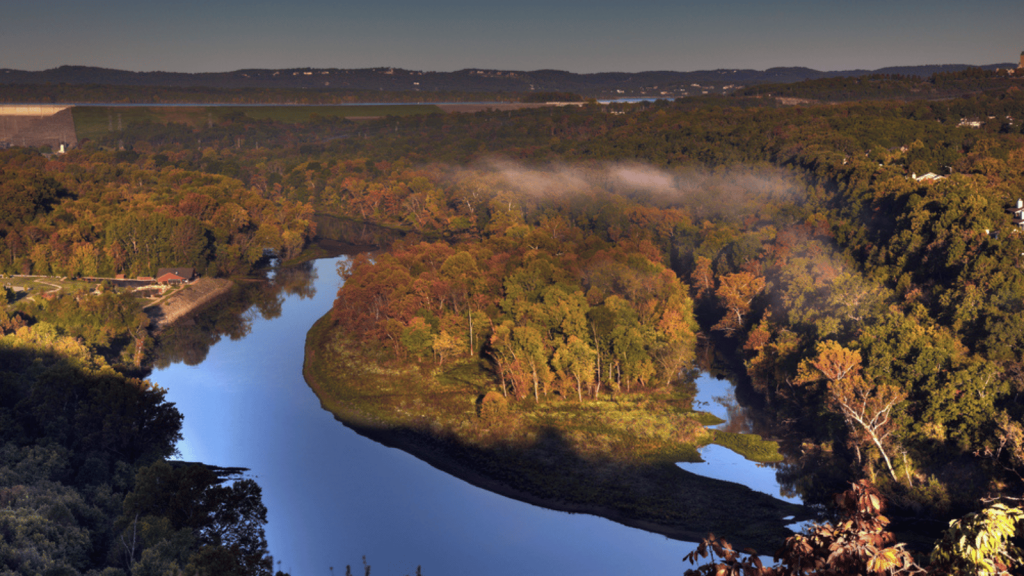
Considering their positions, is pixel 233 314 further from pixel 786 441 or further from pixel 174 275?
pixel 786 441

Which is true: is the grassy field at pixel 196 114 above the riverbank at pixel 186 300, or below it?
above

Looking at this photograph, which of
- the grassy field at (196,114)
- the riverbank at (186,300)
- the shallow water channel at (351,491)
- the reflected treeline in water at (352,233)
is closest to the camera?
the shallow water channel at (351,491)

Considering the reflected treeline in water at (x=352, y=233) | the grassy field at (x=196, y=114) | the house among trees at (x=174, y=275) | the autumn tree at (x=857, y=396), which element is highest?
the grassy field at (x=196, y=114)

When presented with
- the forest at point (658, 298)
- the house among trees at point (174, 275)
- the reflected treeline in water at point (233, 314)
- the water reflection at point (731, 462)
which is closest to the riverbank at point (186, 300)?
the reflected treeline in water at point (233, 314)

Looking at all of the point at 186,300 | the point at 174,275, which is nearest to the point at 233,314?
the point at 186,300

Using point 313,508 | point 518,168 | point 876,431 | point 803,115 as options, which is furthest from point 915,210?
point 518,168

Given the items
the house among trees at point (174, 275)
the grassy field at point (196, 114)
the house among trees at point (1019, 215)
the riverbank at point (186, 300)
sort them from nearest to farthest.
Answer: the house among trees at point (1019, 215) → the riverbank at point (186, 300) → the house among trees at point (174, 275) → the grassy field at point (196, 114)

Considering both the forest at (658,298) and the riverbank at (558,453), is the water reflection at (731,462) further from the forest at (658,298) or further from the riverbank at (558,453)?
the forest at (658,298)

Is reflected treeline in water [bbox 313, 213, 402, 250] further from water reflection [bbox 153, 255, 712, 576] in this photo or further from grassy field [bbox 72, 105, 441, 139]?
grassy field [bbox 72, 105, 441, 139]
